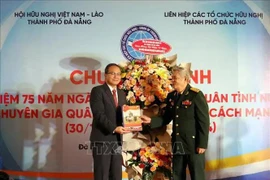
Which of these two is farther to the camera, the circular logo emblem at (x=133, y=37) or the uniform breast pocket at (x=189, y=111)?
the circular logo emblem at (x=133, y=37)

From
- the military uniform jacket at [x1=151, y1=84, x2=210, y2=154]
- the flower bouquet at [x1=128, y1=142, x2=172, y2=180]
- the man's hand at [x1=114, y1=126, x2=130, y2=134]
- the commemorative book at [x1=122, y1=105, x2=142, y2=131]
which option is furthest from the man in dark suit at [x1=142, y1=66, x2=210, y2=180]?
the man's hand at [x1=114, y1=126, x2=130, y2=134]

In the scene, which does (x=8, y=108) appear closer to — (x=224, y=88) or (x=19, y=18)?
(x=19, y=18)

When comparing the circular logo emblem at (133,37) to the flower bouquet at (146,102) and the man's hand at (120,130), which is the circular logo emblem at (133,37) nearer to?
the flower bouquet at (146,102)

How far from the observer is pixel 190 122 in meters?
2.73

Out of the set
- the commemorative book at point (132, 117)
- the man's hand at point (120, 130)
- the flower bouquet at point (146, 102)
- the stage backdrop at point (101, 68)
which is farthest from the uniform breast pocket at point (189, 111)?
the stage backdrop at point (101, 68)

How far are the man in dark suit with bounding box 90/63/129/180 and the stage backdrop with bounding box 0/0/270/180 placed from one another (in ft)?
2.85

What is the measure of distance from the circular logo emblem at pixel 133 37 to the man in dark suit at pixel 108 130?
857 mm

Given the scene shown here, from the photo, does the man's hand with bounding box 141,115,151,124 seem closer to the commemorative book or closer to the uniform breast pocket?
the commemorative book

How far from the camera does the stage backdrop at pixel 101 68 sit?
3.60 m

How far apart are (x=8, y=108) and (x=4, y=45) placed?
70 centimetres

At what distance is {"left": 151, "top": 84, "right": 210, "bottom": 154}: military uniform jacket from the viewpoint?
8.82ft

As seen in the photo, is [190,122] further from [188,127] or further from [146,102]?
[146,102]

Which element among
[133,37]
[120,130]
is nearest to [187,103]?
[120,130]

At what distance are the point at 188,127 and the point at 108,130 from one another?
0.66 meters
